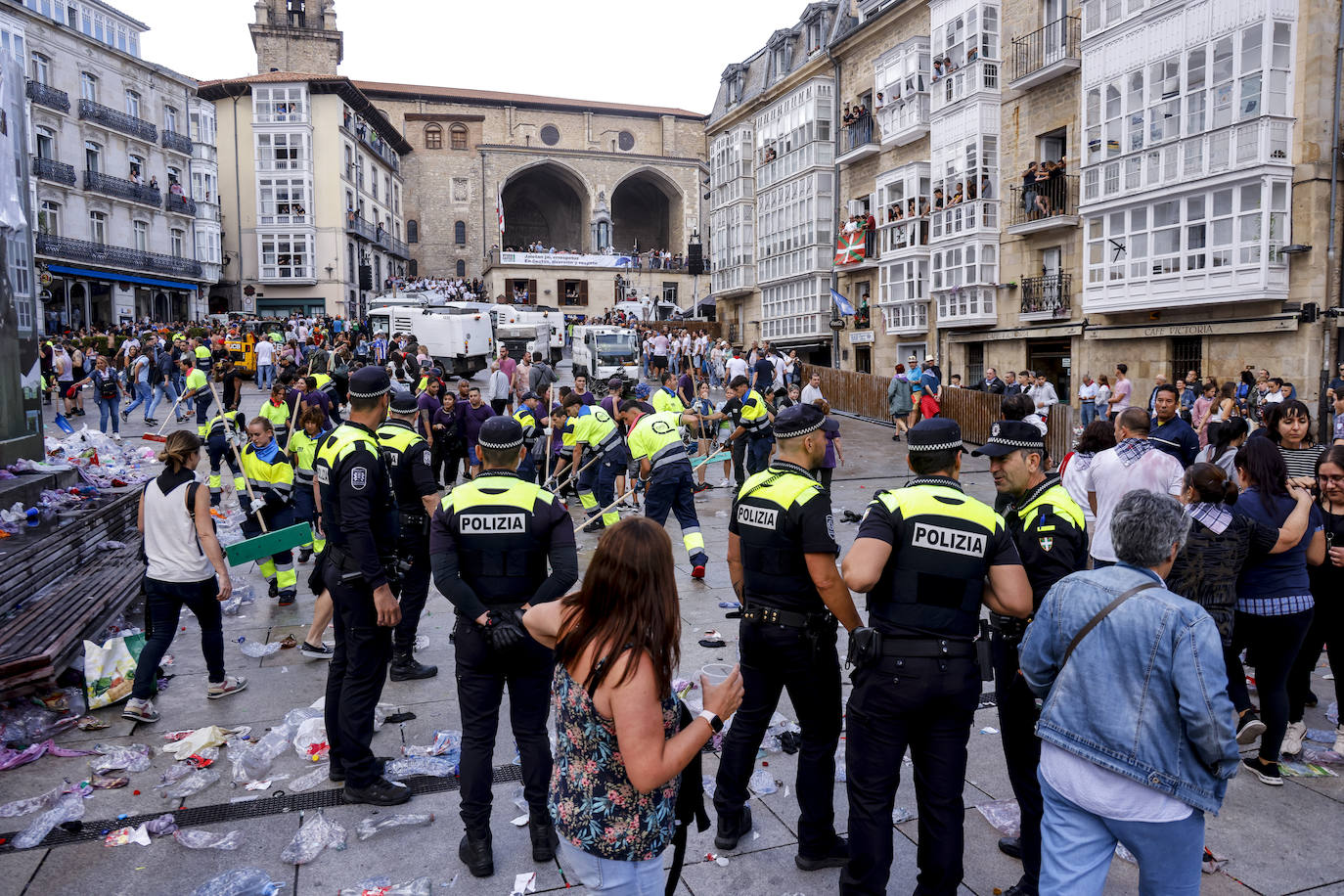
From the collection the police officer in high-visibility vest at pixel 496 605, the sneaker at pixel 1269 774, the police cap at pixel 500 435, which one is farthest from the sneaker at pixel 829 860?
the sneaker at pixel 1269 774

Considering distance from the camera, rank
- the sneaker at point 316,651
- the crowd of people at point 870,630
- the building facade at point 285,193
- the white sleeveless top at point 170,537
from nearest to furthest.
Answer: the crowd of people at point 870,630
the white sleeveless top at point 170,537
the sneaker at point 316,651
the building facade at point 285,193

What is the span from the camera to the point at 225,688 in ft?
18.8

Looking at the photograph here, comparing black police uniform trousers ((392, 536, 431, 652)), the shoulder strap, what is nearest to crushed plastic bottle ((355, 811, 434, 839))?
black police uniform trousers ((392, 536, 431, 652))

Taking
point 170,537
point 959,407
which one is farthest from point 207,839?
point 959,407

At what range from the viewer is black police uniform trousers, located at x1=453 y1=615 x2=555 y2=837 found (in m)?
3.79

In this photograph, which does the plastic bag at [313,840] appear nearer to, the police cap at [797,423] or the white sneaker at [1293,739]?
the police cap at [797,423]

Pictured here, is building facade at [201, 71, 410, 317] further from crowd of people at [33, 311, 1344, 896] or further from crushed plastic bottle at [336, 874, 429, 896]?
crushed plastic bottle at [336, 874, 429, 896]

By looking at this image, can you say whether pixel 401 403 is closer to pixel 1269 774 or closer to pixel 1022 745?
pixel 1022 745

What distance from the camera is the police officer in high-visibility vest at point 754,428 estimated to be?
1228cm

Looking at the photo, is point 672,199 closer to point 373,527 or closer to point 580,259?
point 580,259

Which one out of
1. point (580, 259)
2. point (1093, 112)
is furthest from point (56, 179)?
point (1093, 112)

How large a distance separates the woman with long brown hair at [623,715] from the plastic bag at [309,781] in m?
2.63

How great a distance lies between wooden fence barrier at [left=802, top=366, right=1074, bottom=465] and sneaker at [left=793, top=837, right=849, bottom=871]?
1037 cm

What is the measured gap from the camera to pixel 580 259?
54.9m
